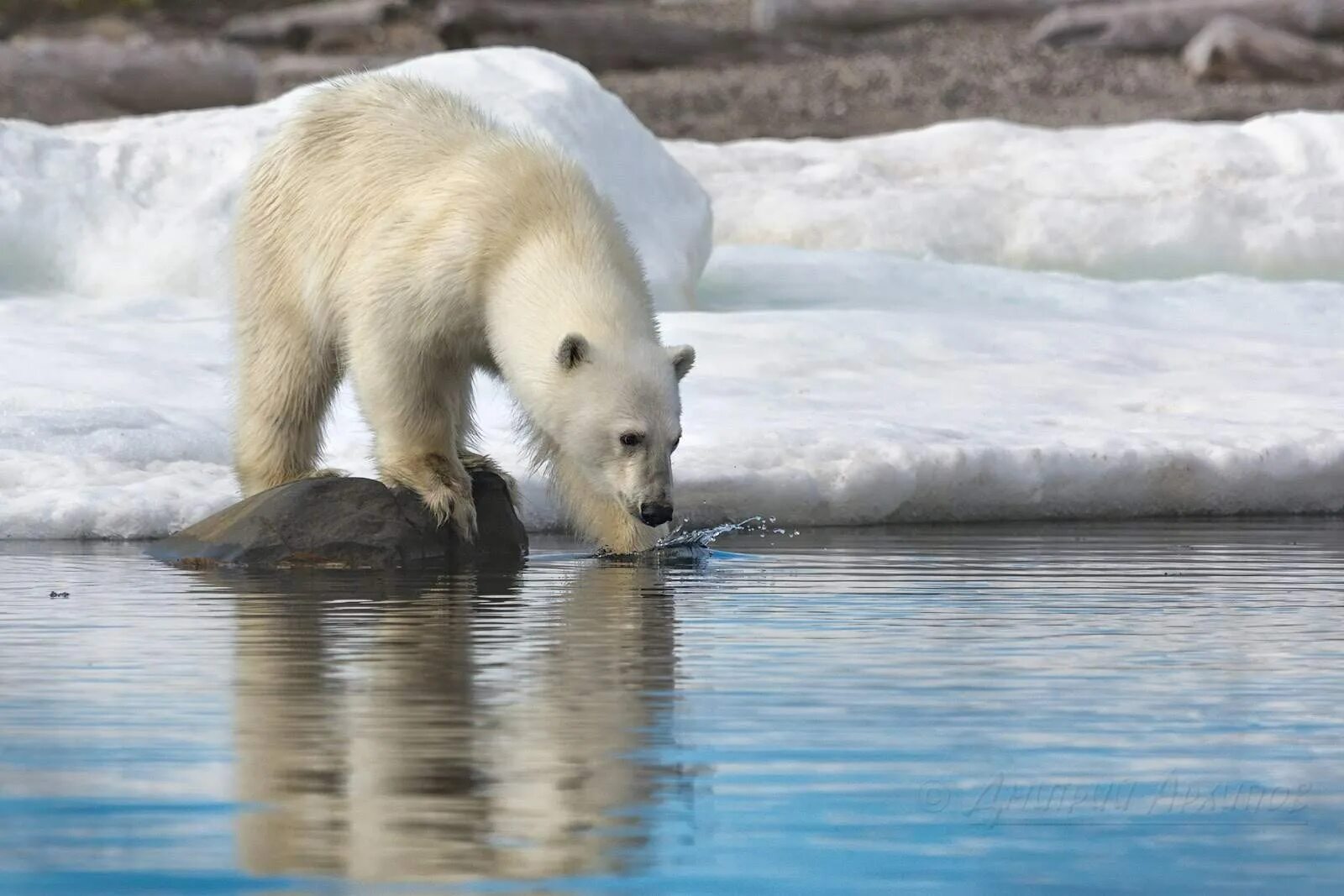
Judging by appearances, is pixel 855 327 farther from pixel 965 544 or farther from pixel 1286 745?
pixel 1286 745

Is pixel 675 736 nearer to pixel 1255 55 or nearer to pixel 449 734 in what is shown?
pixel 449 734

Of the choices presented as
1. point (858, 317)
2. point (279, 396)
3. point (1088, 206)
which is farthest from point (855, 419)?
point (1088, 206)

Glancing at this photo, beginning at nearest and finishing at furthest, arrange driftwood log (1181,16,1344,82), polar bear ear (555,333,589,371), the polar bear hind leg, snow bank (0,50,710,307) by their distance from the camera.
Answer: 1. polar bear ear (555,333,589,371)
2. the polar bear hind leg
3. snow bank (0,50,710,307)
4. driftwood log (1181,16,1344,82)

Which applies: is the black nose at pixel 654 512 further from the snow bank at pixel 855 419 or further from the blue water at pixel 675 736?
the snow bank at pixel 855 419

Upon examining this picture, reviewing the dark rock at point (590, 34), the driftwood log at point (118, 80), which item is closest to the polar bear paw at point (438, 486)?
the driftwood log at point (118, 80)

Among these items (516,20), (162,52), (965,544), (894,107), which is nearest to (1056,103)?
(894,107)

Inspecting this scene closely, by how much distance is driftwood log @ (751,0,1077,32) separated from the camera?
26.0 m

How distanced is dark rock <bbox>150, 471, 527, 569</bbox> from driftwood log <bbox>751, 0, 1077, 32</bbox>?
19836 millimetres

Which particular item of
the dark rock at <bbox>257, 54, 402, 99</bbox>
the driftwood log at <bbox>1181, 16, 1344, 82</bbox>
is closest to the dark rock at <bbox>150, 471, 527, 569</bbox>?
the dark rock at <bbox>257, 54, 402, 99</bbox>

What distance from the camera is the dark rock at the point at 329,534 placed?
254 inches

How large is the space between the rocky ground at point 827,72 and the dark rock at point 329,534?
16.8m

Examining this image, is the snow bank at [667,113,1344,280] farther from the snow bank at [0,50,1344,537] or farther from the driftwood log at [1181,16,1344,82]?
the driftwood log at [1181,16,1344,82]
